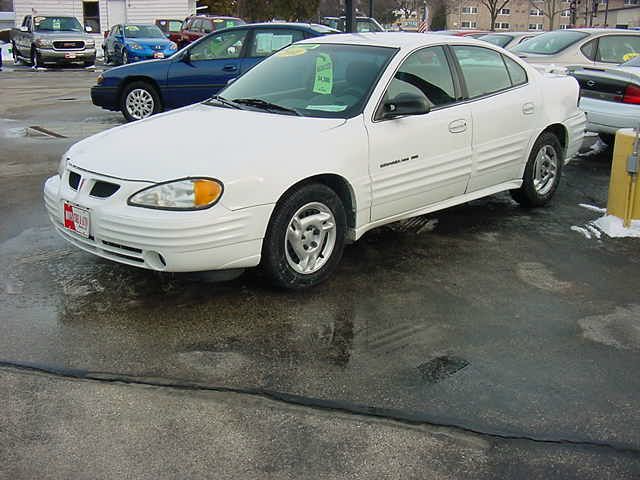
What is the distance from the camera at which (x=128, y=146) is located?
15.7 ft

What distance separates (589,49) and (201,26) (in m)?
19.8

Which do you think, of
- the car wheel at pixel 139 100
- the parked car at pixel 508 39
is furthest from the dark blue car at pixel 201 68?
the parked car at pixel 508 39

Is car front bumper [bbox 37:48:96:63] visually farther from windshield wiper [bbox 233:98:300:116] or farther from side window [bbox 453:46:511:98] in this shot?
side window [bbox 453:46:511:98]

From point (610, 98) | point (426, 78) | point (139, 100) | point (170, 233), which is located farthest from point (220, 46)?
point (170, 233)

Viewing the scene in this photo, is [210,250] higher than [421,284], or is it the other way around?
[210,250]

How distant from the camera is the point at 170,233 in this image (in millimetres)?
4199

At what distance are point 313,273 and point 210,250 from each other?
0.82 m

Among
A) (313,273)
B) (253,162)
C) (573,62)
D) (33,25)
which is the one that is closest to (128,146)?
(253,162)

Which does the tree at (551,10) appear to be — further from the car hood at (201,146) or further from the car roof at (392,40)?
the car hood at (201,146)

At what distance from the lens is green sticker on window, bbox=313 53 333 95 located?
5449mm

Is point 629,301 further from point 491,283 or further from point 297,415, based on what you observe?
point 297,415

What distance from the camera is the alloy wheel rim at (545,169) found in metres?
6.68

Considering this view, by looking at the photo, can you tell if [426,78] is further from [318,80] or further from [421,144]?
[318,80]

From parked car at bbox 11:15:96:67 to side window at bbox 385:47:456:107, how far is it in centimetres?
2163
